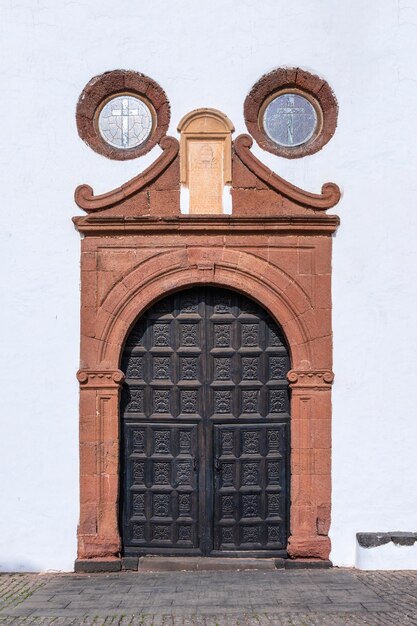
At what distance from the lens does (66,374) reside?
714 cm

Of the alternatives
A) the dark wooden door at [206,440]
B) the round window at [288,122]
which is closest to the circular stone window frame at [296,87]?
the round window at [288,122]

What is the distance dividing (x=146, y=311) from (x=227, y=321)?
0.74 meters

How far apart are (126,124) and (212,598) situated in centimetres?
416

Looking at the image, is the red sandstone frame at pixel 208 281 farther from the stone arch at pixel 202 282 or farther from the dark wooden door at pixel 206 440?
the dark wooden door at pixel 206 440

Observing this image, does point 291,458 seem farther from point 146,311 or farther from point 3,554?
point 3,554

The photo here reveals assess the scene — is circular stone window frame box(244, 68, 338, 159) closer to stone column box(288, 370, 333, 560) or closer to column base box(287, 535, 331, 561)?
stone column box(288, 370, 333, 560)

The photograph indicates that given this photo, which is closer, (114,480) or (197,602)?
(197,602)

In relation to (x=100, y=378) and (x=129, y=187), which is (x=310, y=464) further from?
(x=129, y=187)

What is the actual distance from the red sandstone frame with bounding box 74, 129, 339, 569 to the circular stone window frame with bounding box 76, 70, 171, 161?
207 mm

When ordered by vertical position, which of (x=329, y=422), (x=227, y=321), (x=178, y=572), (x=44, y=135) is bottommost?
(x=178, y=572)

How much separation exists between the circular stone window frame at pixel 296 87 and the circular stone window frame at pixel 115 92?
2.53 feet

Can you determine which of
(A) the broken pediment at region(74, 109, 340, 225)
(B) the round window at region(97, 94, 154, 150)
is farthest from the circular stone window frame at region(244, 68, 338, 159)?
(B) the round window at region(97, 94, 154, 150)

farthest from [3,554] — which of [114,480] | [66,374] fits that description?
[66,374]

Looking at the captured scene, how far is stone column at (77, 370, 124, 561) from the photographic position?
23.1 ft
